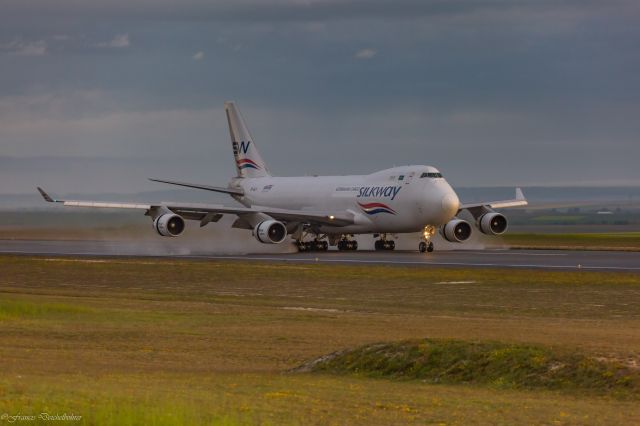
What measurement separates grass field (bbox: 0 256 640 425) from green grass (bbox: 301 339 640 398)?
37cm

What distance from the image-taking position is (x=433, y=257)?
66.9 metres

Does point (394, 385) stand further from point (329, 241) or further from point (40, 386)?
point (329, 241)

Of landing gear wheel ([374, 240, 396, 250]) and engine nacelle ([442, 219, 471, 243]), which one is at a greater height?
engine nacelle ([442, 219, 471, 243])

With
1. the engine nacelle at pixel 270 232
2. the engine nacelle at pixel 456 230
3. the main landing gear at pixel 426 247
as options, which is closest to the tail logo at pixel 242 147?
the engine nacelle at pixel 270 232

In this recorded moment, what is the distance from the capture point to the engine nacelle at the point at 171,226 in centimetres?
7606

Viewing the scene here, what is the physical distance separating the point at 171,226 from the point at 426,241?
608 inches

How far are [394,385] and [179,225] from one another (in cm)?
5788

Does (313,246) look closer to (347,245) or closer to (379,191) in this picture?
(347,245)

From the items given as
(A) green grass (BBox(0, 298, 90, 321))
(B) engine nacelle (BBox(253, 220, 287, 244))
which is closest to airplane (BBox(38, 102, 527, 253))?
(B) engine nacelle (BBox(253, 220, 287, 244))

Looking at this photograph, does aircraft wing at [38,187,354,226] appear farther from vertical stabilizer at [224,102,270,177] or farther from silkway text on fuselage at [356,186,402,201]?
vertical stabilizer at [224,102,270,177]

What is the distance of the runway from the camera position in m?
59.4

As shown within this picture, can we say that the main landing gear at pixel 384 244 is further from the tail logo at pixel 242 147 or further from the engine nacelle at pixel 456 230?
the tail logo at pixel 242 147

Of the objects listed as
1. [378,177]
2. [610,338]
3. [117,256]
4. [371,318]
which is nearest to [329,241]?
[378,177]

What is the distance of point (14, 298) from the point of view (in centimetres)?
4031
